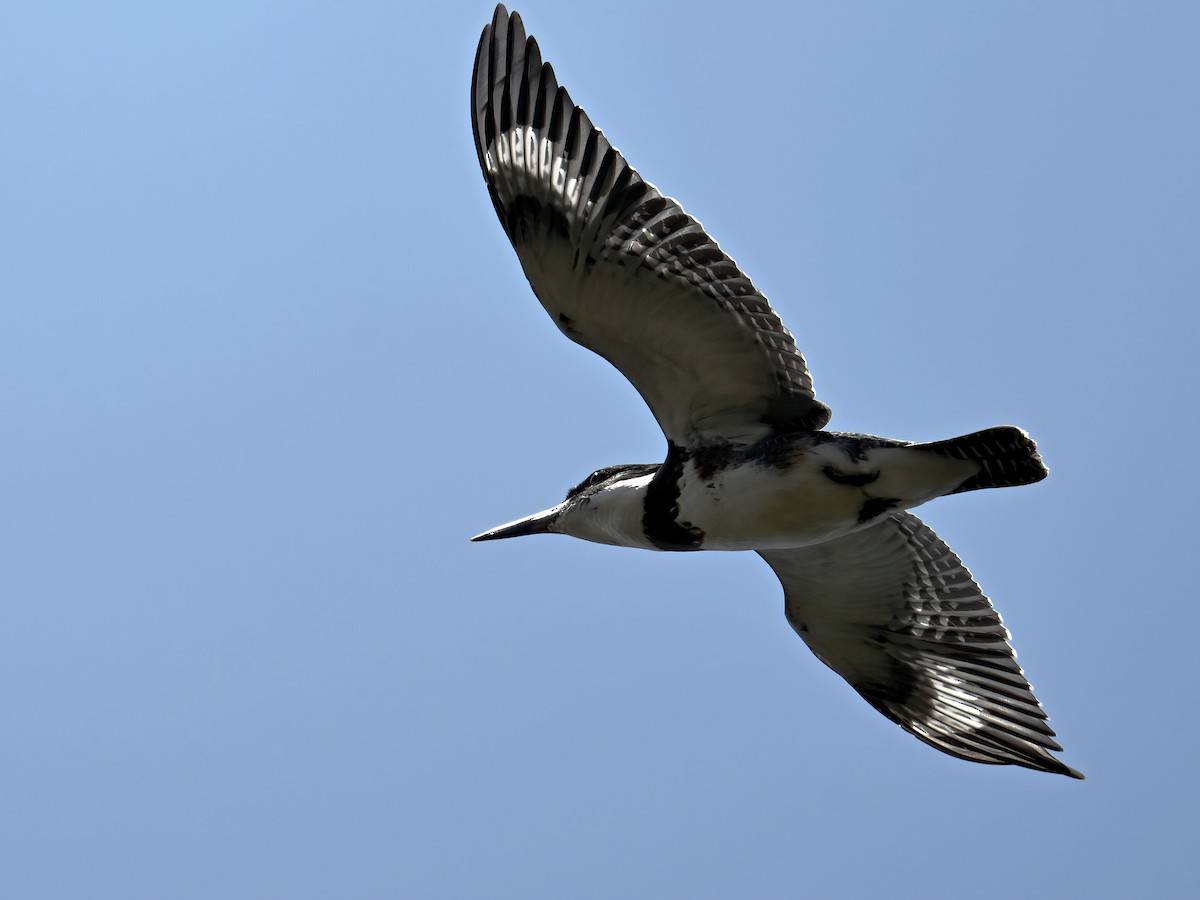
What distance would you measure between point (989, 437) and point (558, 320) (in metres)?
2.17

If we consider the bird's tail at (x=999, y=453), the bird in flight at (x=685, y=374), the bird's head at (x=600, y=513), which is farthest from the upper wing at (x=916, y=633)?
the bird's tail at (x=999, y=453)

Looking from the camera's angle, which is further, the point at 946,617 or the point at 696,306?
the point at 946,617

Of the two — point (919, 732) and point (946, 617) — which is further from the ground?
point (946, 617)

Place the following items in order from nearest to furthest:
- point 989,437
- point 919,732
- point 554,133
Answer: point 989,437
point 554,133
point 919,732

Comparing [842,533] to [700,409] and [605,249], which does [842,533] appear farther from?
[605,249]

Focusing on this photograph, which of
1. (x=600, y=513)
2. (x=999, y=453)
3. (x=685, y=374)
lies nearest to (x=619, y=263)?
(x=685, y=374)

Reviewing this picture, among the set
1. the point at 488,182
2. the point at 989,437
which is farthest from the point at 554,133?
the point at 989,437

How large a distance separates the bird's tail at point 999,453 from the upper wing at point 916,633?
1.39 meters

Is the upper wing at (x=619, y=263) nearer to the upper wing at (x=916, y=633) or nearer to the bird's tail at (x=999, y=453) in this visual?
the bird's tail at (x=999, y=453)

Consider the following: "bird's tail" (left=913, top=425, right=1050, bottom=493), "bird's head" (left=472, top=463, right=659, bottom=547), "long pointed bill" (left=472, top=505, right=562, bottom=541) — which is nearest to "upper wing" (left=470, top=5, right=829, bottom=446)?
"bird's head" (left=472, top=463, right=659, bottom=547)

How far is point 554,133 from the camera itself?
6801mm

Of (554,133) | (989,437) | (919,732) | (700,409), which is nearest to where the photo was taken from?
(989,437)

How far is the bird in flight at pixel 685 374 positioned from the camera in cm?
666

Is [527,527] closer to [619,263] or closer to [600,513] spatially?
[600,513]
